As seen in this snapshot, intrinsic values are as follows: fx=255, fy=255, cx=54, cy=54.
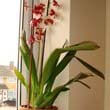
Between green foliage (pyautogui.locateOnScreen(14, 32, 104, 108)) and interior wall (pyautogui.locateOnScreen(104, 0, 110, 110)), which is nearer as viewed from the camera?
green foliage (pyautogui.locateOnScreen(14, 32, 104, 108))

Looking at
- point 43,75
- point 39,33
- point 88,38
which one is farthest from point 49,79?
point 88,38

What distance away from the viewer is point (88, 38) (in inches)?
73.9

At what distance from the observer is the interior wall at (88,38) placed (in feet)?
5.89

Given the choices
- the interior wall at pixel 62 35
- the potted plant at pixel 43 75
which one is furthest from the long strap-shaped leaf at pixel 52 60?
the interior wall at pixel 62 35

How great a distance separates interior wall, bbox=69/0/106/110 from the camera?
5.89 feet

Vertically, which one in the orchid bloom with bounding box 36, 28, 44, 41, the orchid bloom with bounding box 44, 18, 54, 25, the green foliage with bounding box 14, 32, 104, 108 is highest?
the orchid bloom with bounding box 44, 18, 54, 25

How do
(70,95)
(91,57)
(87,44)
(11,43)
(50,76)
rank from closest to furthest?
1. (87,44)
2. (50,76)
3. (70,95)
4. (91,57)
5. (11,43)

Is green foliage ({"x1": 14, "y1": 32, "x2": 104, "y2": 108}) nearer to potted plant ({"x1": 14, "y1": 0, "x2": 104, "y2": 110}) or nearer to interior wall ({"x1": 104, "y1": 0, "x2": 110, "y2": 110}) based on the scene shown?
potted plant ({"x1": 14, "y1": 0, "x2": 104, "y2": 110})

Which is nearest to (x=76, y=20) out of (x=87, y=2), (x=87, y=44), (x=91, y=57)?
(x=87, y=2)

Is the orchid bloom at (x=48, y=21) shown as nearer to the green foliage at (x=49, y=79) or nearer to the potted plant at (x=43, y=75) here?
the potted plant at (x=43, y=75)

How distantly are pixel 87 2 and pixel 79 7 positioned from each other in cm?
9

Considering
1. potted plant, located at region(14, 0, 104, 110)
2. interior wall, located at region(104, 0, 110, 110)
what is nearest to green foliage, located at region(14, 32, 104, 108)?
potted plant, located at region(14, 0, 104, 110)

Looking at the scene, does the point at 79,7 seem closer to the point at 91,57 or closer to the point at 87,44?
the point at 91,57

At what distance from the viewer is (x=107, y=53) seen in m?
1.92
